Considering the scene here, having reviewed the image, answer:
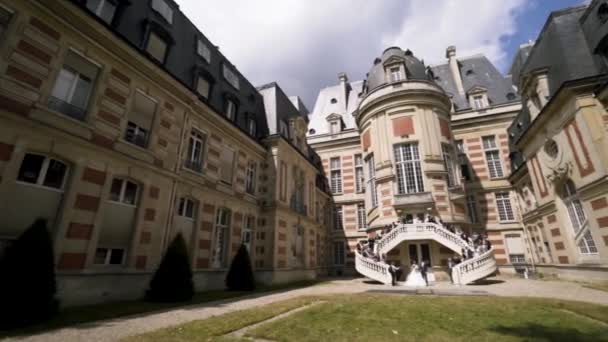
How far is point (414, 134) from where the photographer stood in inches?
778

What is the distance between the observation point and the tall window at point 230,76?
1528cm

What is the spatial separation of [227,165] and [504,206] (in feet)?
73.5

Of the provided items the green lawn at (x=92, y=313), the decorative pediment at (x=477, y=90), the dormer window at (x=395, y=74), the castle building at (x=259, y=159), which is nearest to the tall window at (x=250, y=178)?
the castle building at (x=259, y=159)

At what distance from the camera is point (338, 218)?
26531 mm

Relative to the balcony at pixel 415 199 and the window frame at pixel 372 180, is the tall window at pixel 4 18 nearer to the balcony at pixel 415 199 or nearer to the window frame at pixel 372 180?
the balcony at pixel 415 199

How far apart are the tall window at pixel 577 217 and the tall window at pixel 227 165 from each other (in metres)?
17.1

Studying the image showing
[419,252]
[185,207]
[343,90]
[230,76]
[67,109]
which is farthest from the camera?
[343,90]

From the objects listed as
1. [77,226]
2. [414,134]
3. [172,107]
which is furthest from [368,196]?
[77,226]

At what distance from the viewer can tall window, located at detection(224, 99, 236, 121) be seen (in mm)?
14212

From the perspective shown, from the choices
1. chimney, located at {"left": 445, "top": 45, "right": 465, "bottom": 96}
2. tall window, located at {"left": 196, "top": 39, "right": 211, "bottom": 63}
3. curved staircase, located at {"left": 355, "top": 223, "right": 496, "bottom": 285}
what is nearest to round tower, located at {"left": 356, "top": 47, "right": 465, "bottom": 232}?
curved staircase, located at {"left": 355, "top": 223, "right": 496, "bottom": 285}

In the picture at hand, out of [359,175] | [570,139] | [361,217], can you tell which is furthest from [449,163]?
[361,217]

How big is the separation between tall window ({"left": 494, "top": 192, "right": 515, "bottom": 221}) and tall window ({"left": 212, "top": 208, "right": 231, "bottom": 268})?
21.9 m

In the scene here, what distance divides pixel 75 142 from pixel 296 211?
12680 mm

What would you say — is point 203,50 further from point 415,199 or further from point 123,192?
point 415,199
